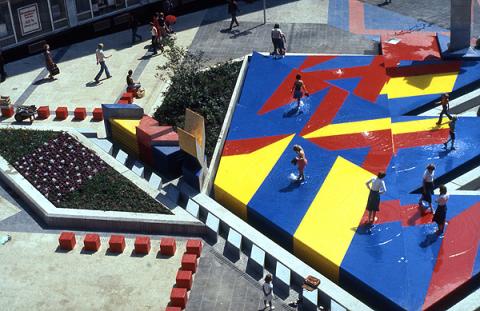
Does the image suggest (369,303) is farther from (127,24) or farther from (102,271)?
(127,24)

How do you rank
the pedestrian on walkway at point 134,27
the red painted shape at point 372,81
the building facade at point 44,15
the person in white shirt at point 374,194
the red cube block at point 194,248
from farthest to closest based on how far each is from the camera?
the pedestrian on walkway at point 134,27 < the building facade at point 44,15 < the red painted shape at point 372,81 < the red cube block at point 194,248 < the person in white shirt at point 374,194

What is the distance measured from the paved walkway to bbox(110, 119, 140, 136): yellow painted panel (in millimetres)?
1319

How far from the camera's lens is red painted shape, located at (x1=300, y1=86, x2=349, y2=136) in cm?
2708

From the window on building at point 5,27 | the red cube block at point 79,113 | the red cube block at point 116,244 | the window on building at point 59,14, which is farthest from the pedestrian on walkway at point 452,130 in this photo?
the window on building at point 5,27

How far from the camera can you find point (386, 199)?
915 inches

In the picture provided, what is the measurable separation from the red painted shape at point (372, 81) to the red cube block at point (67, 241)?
12.1 meters

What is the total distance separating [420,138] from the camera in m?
26.4

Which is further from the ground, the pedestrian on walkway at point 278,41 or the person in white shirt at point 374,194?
the pedestrian on walkway at point 278,41

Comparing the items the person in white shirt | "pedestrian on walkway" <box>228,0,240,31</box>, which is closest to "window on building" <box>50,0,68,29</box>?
"pedestrian on walkway" <box>228,0,240,31</box>

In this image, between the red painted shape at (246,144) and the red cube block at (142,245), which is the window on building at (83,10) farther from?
the red cube block at (142,245)

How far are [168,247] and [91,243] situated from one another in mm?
2305

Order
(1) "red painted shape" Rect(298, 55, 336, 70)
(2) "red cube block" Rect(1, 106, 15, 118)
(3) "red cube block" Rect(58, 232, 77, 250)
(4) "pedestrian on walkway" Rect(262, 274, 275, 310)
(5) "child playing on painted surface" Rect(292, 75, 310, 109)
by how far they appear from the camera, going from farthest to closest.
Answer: (1) "red painted shape" Rect(298, 55, 336, 70)
(2) "red cube block" Rect(1, 106, 15, 118)
(5) "child playing on painted surface" Rect(292, 75, 310, 109)
(3) "red cube block" Rect(58, 232, 77, 250)
(4) "pedestrian on walkway" Rect(262, 274, 275, 310)

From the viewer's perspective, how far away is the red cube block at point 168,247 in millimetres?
22547

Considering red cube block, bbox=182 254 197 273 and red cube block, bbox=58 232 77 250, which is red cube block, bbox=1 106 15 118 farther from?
red cube block, bbox=182 254 197 273
